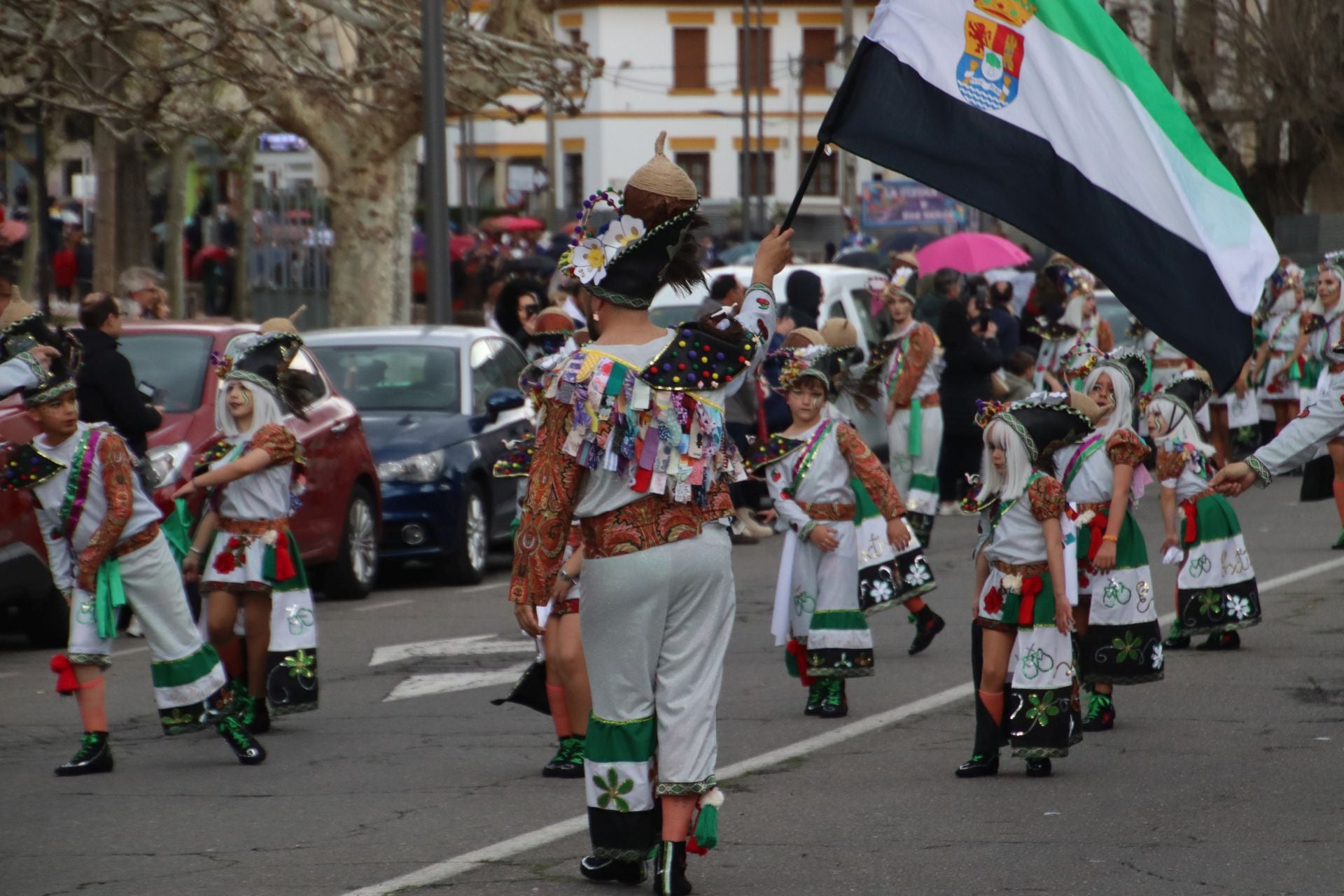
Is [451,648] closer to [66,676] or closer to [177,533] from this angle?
[177,533]

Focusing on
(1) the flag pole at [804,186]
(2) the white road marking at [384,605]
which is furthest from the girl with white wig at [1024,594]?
(2) the white road marking at [384,605]

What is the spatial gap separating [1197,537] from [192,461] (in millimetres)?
5543

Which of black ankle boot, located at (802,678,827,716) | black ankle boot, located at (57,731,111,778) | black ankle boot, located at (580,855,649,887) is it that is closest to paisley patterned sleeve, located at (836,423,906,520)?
black ankle boot, located at (802,678,827,716)

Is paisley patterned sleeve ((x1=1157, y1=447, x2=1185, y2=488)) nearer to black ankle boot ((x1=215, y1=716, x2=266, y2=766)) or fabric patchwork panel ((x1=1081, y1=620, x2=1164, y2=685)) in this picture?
fabric patchwork panel ((x1=1081, y1=620, x2=1164, y2=685))

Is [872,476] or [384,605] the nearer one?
[872,476]

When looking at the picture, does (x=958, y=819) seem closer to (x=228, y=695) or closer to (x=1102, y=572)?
(x=1102, y=572)

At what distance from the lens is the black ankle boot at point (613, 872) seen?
6.29 m

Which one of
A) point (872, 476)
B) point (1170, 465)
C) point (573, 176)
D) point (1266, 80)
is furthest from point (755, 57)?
point (872, 476)

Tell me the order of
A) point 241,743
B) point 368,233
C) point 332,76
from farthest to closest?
point 368,233 < point 332,76 < point 241,743

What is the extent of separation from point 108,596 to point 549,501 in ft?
9.81

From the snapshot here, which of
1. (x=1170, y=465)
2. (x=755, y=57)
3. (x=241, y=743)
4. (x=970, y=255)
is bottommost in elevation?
(x=241, y=743)

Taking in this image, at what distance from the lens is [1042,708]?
7914mm

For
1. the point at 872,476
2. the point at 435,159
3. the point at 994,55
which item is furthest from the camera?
the point at 435,159

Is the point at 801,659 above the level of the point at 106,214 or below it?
below
